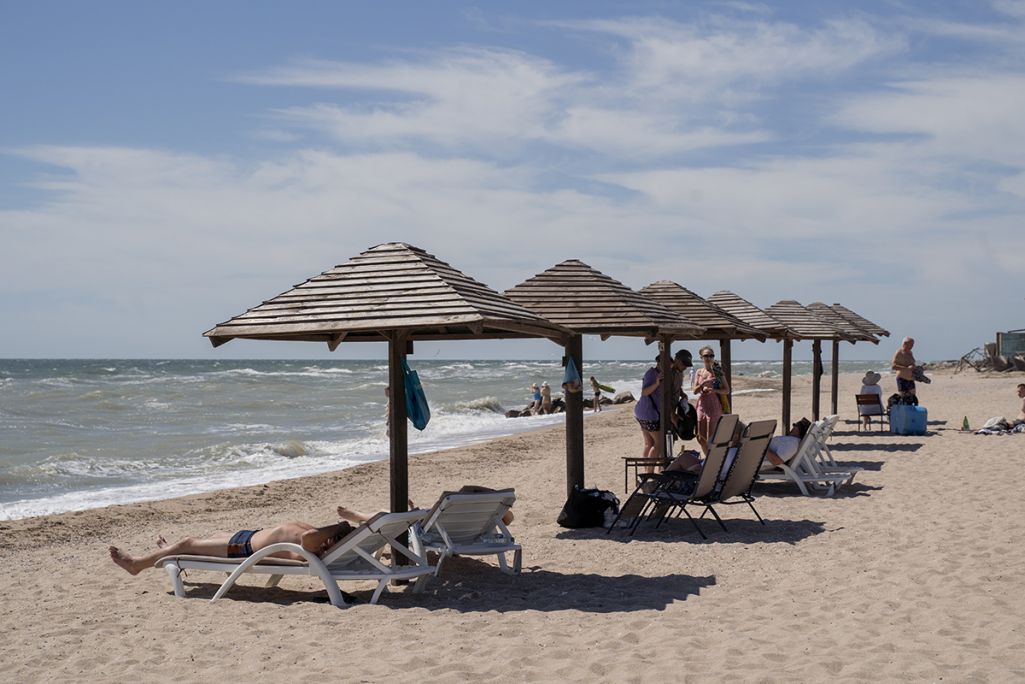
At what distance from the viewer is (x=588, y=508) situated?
8336 millimetres

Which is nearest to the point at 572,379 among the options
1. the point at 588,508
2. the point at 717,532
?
the point at 588,508

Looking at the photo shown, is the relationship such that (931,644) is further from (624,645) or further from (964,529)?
(964,529)

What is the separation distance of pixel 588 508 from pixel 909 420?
9.01 m

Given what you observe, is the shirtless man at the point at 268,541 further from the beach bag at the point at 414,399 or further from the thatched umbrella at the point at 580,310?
the thatched umbrella at the point at 580,310

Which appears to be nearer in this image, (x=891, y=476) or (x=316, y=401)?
(x=891, y=476)

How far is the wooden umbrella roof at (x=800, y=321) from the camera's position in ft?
51.0

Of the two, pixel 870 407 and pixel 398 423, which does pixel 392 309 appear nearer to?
pixel 398 423

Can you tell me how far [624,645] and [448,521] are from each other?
188cm

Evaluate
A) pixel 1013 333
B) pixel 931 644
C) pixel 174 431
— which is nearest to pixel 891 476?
pixel 931 644

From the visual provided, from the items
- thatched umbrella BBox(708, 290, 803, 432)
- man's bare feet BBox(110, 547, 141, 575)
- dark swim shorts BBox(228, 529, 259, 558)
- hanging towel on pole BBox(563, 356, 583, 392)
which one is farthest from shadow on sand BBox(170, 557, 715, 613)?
thatched umbrella BBox(708, 290, 803, 432)

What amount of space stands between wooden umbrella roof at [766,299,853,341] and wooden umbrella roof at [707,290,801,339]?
95cm

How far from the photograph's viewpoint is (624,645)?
4812 millimetres

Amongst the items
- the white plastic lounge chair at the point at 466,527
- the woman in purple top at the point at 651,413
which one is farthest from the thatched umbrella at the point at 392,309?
the woman in purple top at the point at 651,413

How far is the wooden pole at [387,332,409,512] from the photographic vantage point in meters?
6.58
